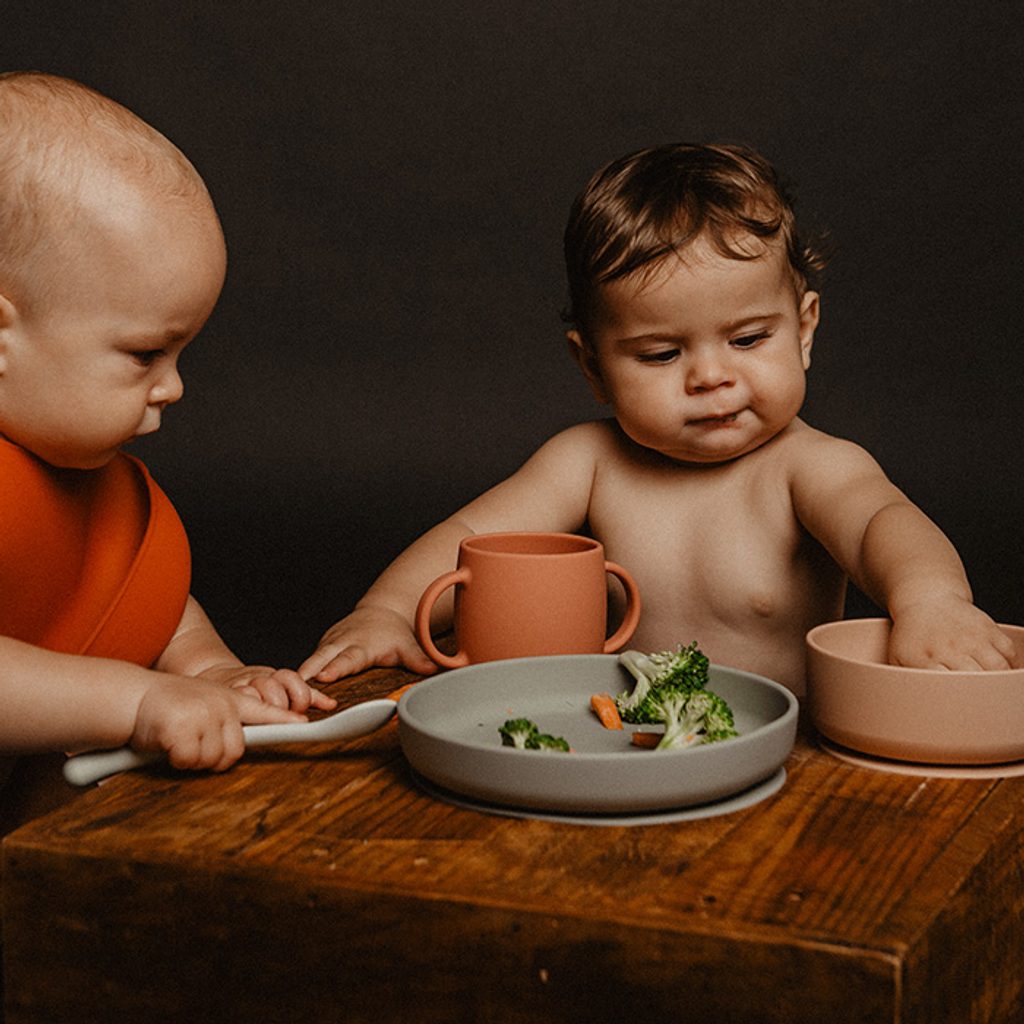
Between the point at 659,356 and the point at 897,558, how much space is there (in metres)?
0.44

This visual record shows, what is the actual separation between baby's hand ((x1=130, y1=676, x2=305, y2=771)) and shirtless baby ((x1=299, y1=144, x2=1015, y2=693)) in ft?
0.92

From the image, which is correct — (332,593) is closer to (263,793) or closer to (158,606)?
(158,606)

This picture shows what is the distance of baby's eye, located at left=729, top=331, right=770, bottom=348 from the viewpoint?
5.23 feet

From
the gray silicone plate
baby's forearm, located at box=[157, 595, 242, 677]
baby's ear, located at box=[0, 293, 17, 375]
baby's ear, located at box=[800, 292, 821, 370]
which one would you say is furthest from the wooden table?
baby's ear, located at box=[800, 292, 821, 370]

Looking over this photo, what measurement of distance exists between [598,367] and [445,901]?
3.32 ft

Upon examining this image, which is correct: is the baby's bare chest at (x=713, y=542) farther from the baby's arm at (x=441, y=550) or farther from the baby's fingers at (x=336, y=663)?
the baby's fingers at (x=336, y=663)

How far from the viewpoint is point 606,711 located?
1146 mm

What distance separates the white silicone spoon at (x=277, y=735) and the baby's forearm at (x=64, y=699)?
3 centimetres

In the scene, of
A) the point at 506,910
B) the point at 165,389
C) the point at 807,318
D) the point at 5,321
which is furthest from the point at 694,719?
the point at 807,318

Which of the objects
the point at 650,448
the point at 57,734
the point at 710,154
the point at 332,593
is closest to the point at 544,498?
the point at 650,448

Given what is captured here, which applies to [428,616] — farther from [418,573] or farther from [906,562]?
[906,562]

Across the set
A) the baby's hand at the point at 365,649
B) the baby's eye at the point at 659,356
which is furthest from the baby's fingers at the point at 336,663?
the baby's eye at the point at 659,356

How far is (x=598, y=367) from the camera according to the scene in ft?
5.69

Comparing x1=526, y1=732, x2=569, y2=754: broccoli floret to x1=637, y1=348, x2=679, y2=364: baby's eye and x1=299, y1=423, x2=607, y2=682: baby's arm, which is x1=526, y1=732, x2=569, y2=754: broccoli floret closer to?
x1=299, y1=423, x2=607, y2=682: baby's arm
